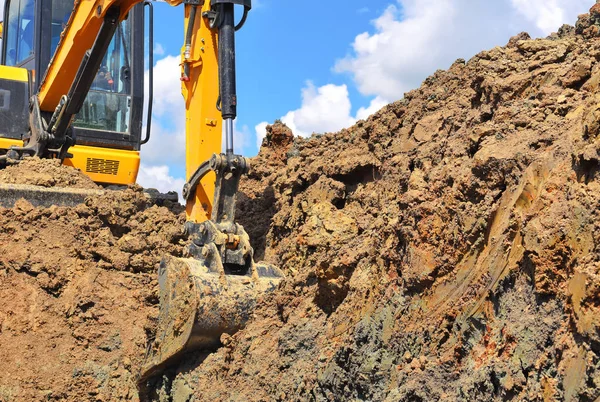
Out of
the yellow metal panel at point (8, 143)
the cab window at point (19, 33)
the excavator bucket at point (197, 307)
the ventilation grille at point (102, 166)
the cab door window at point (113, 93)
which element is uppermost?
the cab window at point (19, 33)

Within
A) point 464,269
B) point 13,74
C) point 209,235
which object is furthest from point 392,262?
point 13,74

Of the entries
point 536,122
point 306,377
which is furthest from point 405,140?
point 306,377

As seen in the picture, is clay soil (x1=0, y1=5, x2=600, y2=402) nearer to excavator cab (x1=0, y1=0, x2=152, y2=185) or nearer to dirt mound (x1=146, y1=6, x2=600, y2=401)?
dirt mound (x1=146, y1=6, x2=600, y2=401)

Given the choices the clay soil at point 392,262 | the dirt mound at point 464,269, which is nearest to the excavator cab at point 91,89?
the clay soil at point 392,262

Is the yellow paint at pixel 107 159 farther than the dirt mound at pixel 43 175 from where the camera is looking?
Yes

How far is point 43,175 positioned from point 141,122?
151 centimetres

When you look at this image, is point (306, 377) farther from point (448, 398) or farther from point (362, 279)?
point (448, 398)

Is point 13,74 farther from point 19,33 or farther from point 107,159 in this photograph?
point 107,159

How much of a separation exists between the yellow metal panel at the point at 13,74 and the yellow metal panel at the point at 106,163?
0.82 meters

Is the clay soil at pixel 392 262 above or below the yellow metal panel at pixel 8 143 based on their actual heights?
below

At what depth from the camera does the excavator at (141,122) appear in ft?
15.2

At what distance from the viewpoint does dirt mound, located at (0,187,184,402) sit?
15.9 ft

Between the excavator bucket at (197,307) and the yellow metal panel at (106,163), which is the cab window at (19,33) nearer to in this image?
the yellow metal panel at (106,163)

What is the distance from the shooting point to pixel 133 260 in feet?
18.1
